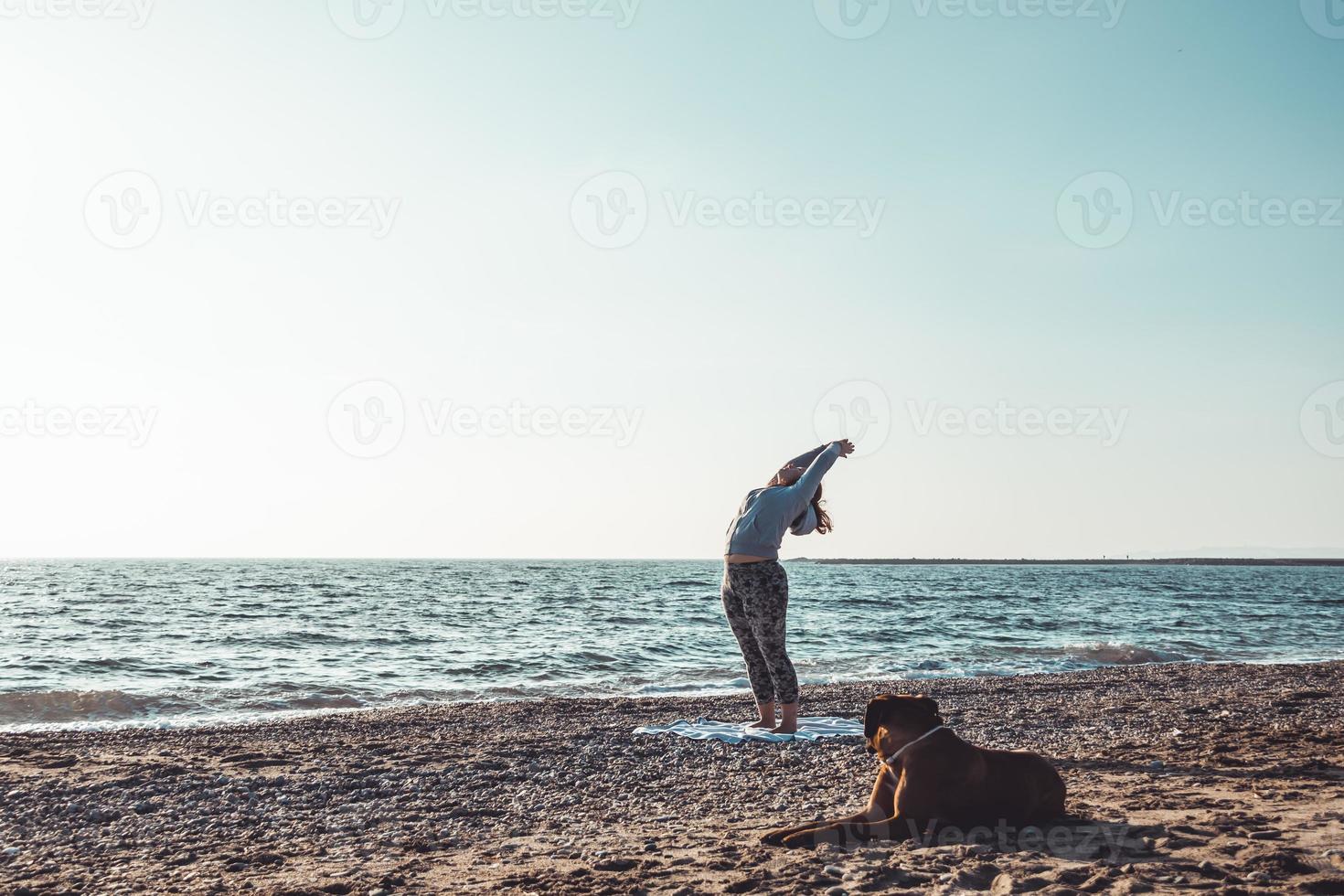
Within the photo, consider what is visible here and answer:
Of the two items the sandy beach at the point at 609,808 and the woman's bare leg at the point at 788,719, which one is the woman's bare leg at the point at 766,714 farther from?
the sandy beach at the point at 609,808

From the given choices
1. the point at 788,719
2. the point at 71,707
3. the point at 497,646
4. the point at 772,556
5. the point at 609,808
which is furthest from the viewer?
the point at 497,646

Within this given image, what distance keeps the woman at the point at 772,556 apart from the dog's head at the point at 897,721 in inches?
86.4

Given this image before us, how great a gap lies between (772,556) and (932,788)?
2.75 metres

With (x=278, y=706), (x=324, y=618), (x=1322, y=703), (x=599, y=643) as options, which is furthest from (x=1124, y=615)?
(x=278, y=706)

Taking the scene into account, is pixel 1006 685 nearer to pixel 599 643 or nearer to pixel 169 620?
pixel 599 643

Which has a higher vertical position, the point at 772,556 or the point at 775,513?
the point at 775,513

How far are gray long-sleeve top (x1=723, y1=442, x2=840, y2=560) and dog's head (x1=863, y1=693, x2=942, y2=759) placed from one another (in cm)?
241

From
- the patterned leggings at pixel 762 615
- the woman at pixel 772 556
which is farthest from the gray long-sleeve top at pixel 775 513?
the patterned leggings at pixel 762 615

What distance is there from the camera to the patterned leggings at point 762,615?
6570 mm

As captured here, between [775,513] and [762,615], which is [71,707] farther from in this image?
[775,513]

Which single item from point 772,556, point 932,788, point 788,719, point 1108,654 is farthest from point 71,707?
point 1108,654

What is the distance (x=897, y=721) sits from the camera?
4121mm

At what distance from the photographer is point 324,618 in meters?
25.1

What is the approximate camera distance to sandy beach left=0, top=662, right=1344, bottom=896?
11.3ft
